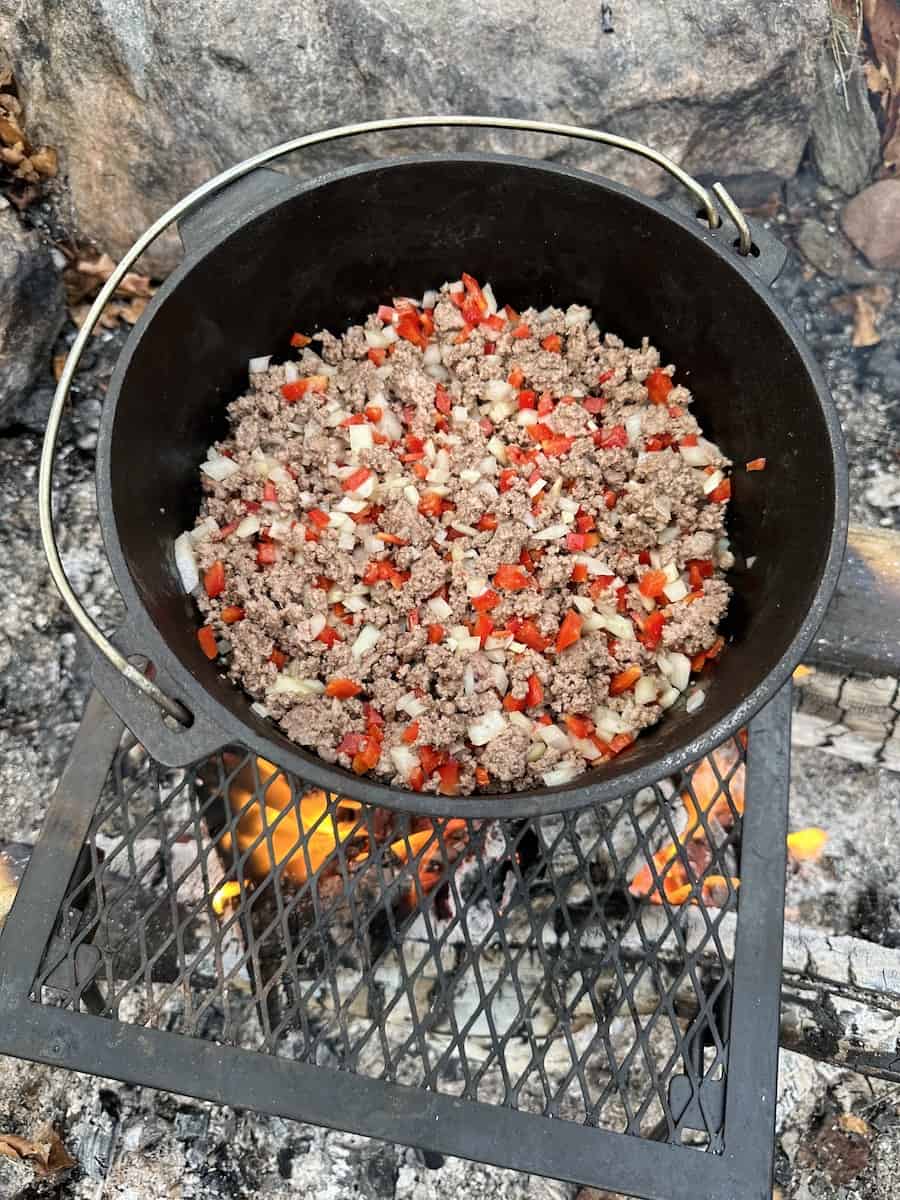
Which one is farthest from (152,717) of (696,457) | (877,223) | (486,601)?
(877,223)

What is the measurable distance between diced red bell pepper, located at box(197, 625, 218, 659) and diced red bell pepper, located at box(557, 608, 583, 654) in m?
0.74

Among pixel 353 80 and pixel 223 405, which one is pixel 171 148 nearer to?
pixel 353 80

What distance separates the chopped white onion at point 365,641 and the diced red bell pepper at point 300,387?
612 mm

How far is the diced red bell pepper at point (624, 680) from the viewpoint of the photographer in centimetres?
191

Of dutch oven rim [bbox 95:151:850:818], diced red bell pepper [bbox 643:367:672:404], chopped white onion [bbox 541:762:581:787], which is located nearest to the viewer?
dutch oven rim [bbox 95:151:850:818]

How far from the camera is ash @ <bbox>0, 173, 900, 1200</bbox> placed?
209 centimetres

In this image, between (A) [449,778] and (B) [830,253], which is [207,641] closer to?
(A) [449,778]

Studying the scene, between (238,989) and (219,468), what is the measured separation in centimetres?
124

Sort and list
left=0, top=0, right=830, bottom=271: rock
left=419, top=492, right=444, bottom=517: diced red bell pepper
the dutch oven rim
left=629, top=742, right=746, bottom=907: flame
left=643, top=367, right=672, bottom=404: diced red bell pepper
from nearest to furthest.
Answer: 1. the dutch oven rim
2. left=419, top=492, right=444, bottom=517: diced red bell pepper
3. left=643, top=367, right=672, bottom=404: diced red bell pepper
4. left=629, top=742, right=746, bottom=907: flame
5. left=0, top=0, right=830, bottom=271: rock

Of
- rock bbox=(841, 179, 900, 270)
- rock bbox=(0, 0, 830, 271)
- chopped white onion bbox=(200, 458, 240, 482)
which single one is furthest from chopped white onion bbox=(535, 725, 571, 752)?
rock bbox=(841, 179, 900, 270)

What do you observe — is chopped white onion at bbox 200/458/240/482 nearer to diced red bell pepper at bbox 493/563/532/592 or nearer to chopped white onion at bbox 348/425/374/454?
chopped white onion at bbox 348/425/374/454

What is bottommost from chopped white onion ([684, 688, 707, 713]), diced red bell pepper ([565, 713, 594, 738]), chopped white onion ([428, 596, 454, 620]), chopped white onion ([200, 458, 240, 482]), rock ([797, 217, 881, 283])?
diced red bell pepper ([565, 713, 594, 738])

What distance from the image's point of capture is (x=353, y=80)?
2412mm

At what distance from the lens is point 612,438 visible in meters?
2.07
